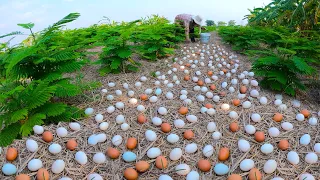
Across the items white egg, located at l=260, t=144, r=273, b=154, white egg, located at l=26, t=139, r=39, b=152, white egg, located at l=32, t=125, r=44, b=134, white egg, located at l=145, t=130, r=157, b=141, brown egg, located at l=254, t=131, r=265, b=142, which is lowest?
white egg, located at l=260, t=144, r=273, b=154

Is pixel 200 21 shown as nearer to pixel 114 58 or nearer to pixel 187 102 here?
pixel 114 58

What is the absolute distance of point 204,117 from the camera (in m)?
2.14

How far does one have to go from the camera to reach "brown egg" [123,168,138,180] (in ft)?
4.99

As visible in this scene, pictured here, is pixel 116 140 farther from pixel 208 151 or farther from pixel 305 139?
pixel 305 139

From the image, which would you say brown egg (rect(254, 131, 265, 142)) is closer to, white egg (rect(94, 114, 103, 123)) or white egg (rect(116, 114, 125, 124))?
white egg (rect(116, 114, 125, 124))

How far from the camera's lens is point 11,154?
1.65 metres

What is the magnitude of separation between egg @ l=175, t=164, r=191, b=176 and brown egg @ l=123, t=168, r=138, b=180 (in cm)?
26

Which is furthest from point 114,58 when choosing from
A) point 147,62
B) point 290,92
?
point 290,92

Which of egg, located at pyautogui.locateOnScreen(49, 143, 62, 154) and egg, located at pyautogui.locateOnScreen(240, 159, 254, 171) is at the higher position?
egg, located at pyautogui.locateOnScreen(49, 143, 62, 154)

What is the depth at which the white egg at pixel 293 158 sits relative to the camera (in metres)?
1.64

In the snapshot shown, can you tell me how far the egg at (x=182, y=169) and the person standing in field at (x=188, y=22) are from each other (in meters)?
3.87

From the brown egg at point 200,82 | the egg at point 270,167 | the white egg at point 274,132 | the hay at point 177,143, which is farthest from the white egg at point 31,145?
the brown egg at point 200,82

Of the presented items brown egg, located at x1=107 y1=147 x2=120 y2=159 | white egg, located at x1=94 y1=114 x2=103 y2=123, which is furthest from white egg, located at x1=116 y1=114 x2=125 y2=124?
brown egg, located at x1=107 y1=147 x2=120 y2=159

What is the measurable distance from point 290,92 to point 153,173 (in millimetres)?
1789
